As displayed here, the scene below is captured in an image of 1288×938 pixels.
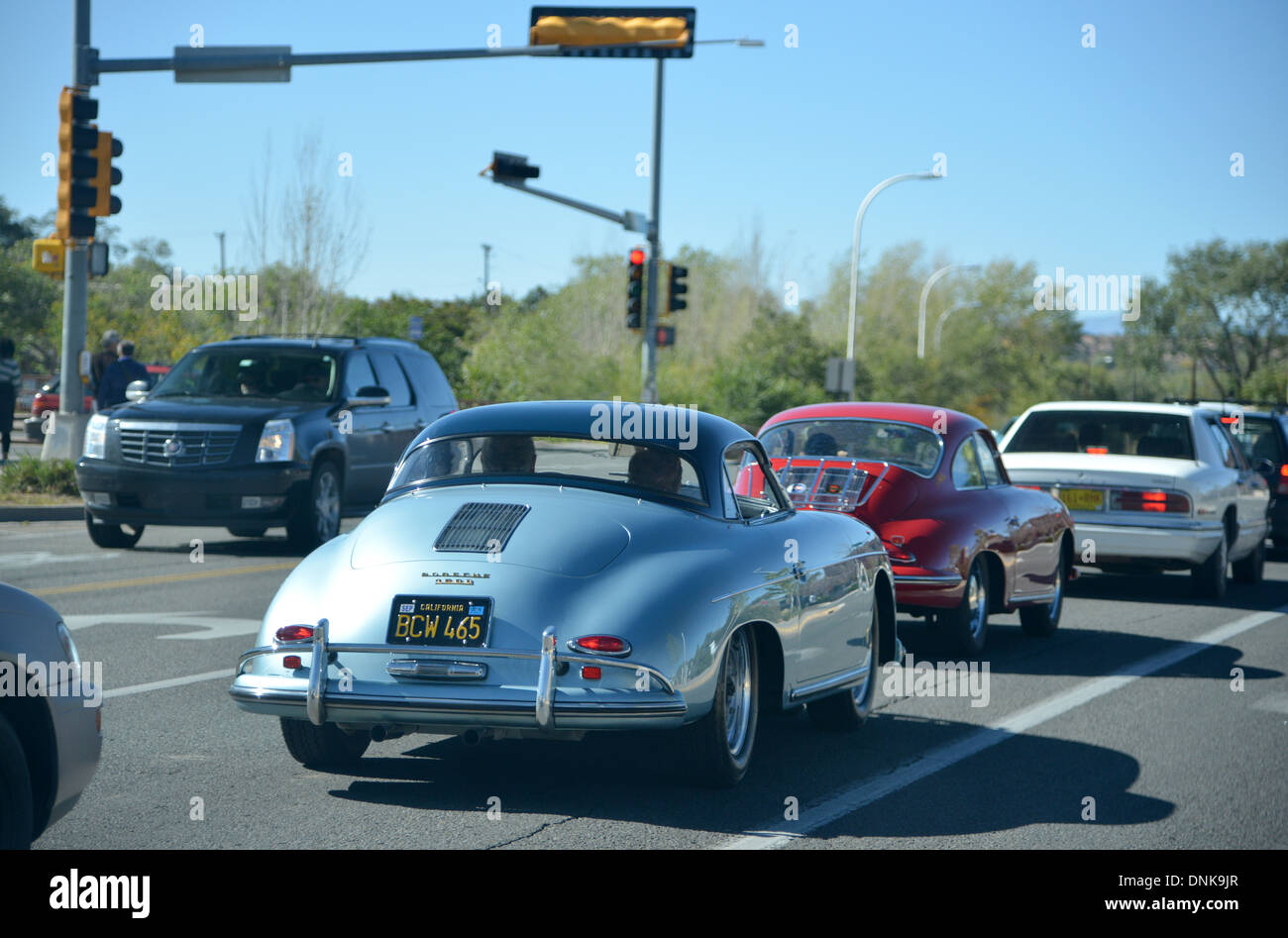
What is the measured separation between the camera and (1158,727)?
802 centimetres

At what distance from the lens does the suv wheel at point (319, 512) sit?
1506cm

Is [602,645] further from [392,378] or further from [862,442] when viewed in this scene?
[392,378]

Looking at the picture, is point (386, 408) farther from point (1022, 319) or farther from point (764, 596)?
point (1022, 319)

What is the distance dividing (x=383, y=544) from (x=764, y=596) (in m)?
1.50

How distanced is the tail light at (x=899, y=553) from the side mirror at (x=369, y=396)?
7.31m

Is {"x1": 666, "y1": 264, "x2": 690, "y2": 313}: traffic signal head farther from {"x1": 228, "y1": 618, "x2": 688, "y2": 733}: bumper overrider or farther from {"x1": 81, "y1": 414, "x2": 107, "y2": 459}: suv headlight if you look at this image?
{"x1": 228, "y1": 618, "x2": 688, "y2": 733}: bumper overrider

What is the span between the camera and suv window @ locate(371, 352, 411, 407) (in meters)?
16.7

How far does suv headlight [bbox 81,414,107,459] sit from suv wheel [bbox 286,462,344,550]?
1.86 m

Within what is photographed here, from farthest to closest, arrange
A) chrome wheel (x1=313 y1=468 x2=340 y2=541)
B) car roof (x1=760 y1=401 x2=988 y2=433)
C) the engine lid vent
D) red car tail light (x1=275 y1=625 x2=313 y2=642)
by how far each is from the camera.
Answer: chrome wheel (x1=313 y1=468 x2=340 y2=541) < car roof (x1=760 y1=401 x2=988 y2=433) < the engine lid vent < red car tail light (x1=275 y1=625 x2=313 y2=642)

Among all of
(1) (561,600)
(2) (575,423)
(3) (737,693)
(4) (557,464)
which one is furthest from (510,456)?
(3) (737,693)

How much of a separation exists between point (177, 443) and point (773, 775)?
9.59 m

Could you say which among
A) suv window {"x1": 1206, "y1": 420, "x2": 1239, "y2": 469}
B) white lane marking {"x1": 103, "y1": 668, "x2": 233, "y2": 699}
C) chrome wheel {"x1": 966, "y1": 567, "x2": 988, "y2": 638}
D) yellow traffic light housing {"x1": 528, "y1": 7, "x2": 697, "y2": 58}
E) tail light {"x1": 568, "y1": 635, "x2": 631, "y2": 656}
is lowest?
white lane marking {"x1": 103, "y1": 668, "x2": 233, "y2": 699}

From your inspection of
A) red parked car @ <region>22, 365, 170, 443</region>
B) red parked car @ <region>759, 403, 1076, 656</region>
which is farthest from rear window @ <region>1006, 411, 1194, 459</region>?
red parked car @ <region>22, 365, 170, 443</region>
